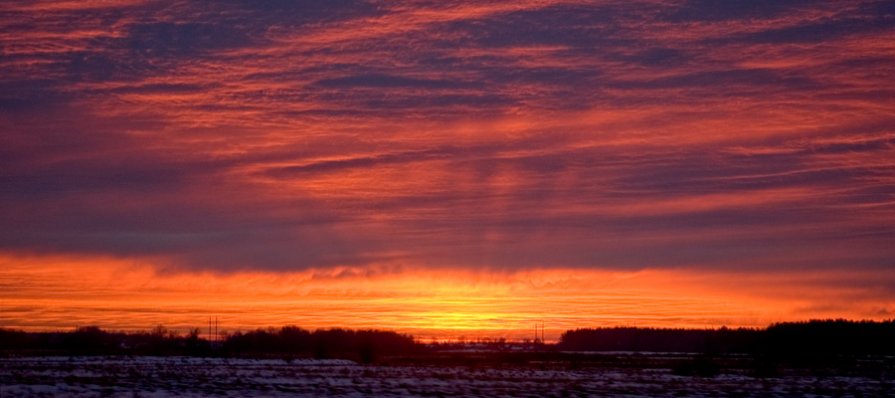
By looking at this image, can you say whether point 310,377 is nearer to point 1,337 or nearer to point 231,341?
point 231,341

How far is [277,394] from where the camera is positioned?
4469 centimetres

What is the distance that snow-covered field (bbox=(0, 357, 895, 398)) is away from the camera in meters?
45.4

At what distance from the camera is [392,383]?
177 ft

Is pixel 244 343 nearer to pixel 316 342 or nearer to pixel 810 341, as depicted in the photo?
pixel 316 342

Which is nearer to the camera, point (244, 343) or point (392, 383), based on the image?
point (392, 383)

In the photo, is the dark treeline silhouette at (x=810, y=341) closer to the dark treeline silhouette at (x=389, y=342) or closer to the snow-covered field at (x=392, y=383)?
the dark treeline silhouette at (x=389, y=342)

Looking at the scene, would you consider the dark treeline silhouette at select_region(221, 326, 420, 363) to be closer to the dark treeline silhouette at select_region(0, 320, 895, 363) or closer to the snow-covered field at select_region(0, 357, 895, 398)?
the dark treeline silhouette at select_region(0, 320, 895, 363)

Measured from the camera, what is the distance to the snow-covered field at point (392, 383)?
45.4 metres

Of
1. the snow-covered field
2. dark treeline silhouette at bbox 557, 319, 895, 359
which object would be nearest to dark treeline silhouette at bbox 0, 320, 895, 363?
dark treeline silhouette at bbox 557, 319, 895, 359

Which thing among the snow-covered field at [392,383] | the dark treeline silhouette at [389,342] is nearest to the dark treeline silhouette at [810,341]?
the dark treeline silhouette at [389,342]

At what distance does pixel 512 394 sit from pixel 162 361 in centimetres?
4109

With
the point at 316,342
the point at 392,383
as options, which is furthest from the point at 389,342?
the point at 392,383

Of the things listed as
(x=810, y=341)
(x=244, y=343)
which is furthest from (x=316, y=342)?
(x=810, y=341)

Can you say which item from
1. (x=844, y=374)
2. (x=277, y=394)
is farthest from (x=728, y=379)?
(x=277, y=394)
